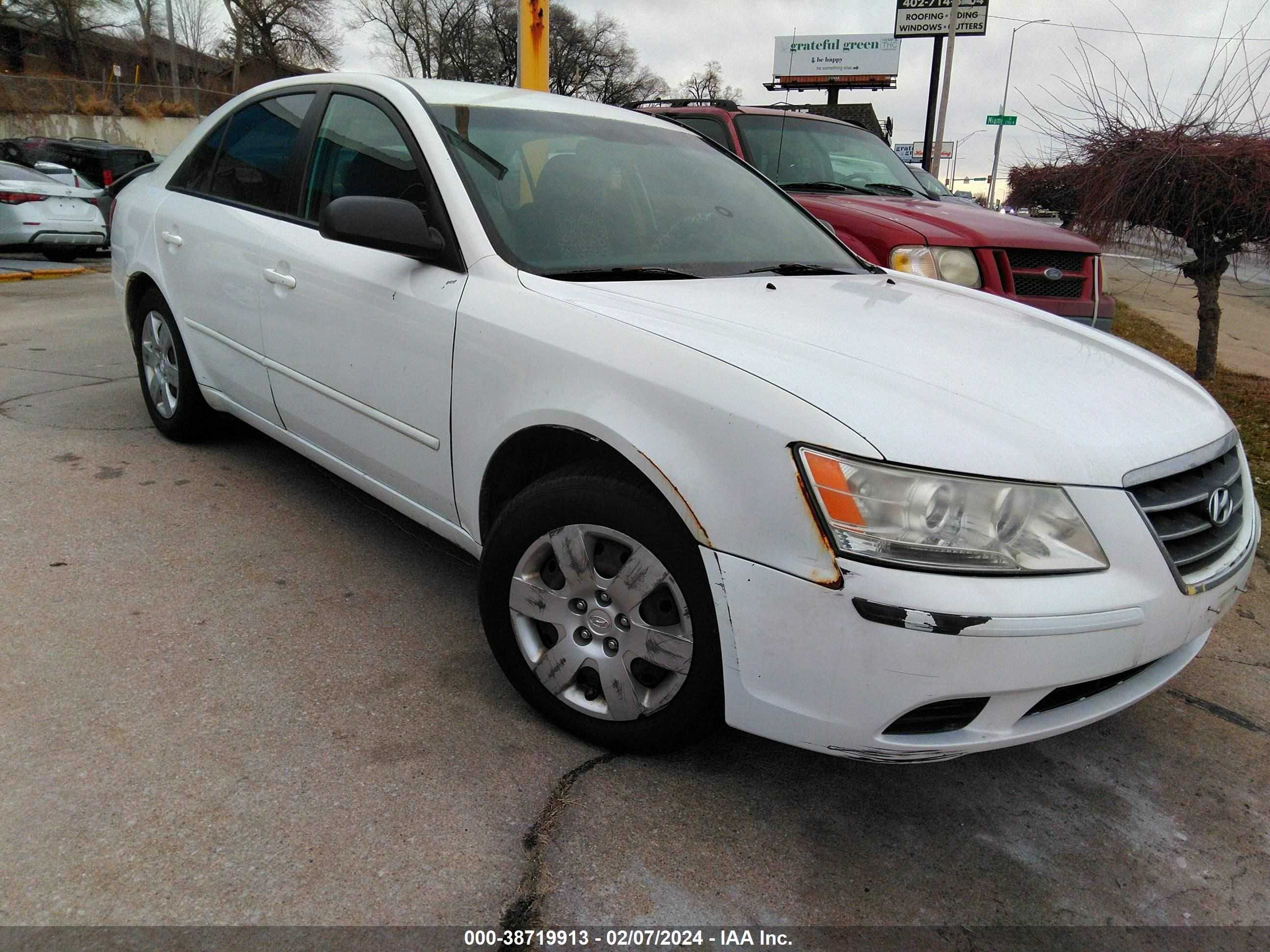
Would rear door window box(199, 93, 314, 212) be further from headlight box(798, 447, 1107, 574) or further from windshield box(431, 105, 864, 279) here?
headlight box(798, 447, 1107, 574)

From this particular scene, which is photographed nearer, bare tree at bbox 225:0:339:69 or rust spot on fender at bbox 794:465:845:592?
rust spot on fender at bbox 794:465:845:592

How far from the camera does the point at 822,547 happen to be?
1.90m

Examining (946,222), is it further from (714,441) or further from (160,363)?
(160,363)

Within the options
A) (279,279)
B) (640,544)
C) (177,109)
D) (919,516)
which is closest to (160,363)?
(279,279)

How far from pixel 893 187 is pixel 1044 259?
4.38ft

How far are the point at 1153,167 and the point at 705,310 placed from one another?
19.4 ft

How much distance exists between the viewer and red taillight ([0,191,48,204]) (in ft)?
42.0

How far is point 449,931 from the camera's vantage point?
1.88m

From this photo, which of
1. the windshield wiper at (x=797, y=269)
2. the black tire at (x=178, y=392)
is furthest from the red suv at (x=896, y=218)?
the black tire at (x=178, y=392)

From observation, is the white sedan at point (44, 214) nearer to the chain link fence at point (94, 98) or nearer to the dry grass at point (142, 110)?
the chain link fence at point (94, 98)

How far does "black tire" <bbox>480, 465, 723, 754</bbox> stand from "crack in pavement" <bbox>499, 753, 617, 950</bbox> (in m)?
0.14

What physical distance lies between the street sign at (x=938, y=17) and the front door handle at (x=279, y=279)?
2218 cm

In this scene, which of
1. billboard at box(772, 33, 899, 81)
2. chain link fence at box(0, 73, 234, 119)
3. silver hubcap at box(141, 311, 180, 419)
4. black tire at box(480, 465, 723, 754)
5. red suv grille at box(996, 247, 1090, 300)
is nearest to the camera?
black tire at box(480, 465, 723, 754)

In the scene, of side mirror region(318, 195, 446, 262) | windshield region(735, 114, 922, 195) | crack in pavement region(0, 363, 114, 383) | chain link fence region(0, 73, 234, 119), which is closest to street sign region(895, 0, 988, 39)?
windshield region(735, 114, 922, 195)
